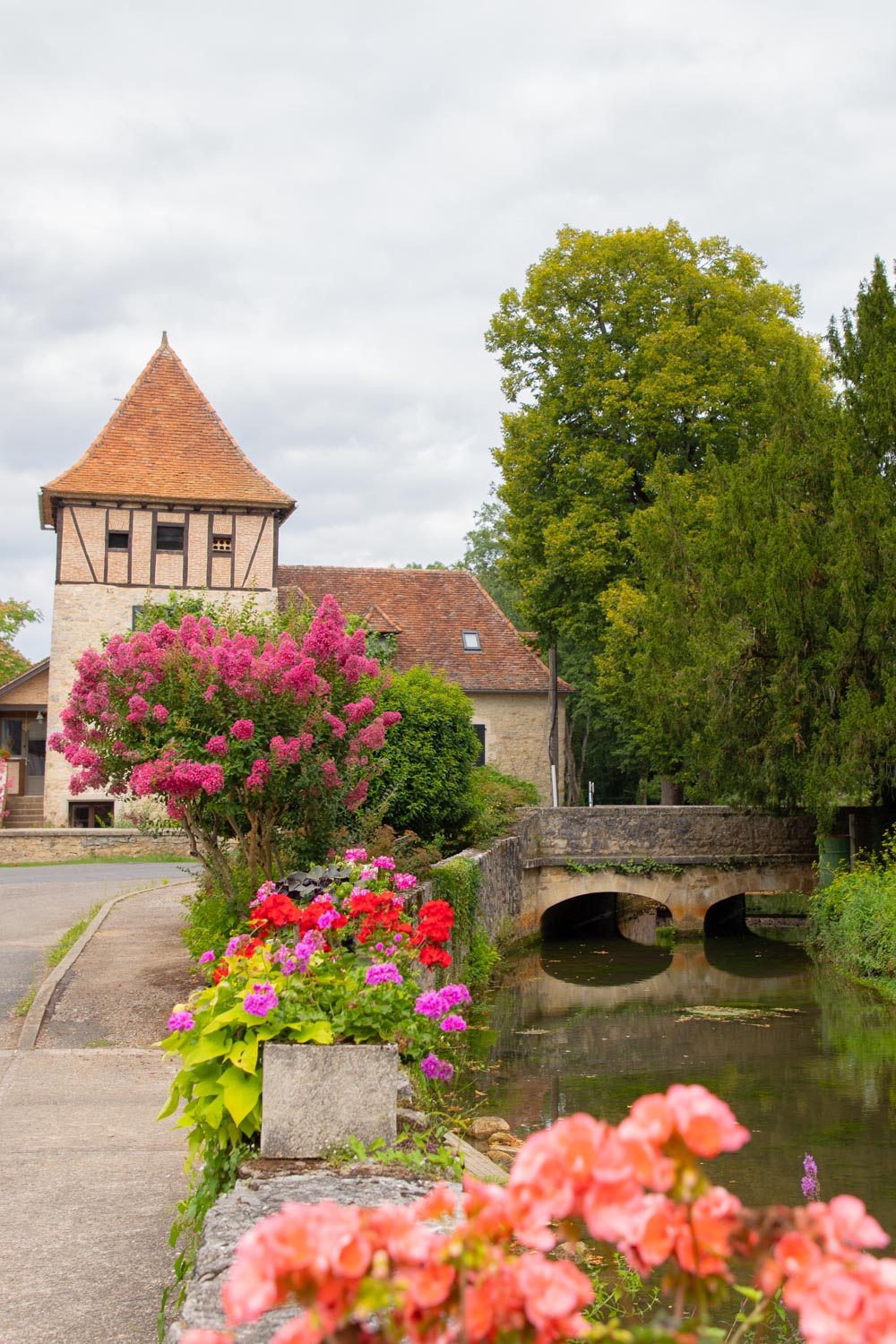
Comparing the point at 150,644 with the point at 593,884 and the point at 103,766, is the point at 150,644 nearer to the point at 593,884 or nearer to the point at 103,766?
the point at 103,766

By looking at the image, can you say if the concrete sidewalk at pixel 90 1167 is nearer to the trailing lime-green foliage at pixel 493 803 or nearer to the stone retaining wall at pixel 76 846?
the trailing lime-green foliage at pixel 493 803

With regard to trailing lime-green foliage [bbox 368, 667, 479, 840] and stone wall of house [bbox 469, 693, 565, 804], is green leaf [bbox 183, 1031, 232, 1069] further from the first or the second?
stone wall of house [bbox 469, 693, 565, 804]

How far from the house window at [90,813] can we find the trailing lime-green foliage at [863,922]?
1560 centimetres

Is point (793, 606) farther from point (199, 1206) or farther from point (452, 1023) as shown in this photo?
point (199, 1206)

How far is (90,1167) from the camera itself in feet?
17.9

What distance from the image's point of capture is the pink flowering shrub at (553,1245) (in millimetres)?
1275

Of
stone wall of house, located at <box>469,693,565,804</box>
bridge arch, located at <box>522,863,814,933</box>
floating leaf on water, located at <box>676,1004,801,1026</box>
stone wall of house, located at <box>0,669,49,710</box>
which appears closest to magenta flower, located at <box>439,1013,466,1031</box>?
floating leaf on water, located at <box>676,1004,801,1026</box>

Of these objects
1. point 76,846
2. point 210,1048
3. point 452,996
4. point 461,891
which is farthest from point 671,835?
point 210,1048

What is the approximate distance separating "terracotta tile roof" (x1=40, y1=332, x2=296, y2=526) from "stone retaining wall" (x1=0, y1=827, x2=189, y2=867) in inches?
304

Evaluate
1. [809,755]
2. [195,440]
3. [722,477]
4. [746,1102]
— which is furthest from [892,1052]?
[195,440]

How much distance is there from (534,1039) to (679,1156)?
12.3 meters

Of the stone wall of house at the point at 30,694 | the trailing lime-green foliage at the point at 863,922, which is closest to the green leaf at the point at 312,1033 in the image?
the trailing lime-green foliage at the point at 863,922

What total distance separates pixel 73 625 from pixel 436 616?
370 inches

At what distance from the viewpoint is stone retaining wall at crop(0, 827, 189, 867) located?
23.5 m
